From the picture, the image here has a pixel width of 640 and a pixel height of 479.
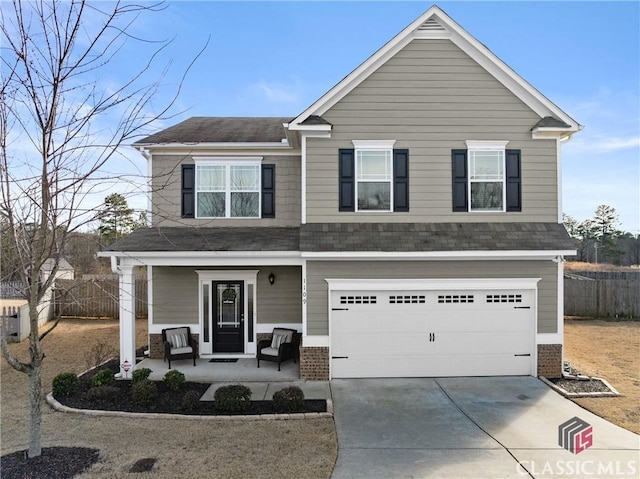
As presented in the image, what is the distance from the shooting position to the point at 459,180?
32.2 feet

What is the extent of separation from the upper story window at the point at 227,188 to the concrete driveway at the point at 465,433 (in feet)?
17.3

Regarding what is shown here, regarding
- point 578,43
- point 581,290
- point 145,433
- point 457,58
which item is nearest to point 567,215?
point 581,290

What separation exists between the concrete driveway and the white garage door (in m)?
0.44

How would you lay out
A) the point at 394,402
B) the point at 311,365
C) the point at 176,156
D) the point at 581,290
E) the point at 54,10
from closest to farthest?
the point at 54,10 → the point at 394,402 → the point at 311,365 → the point at 176,156 → the point at 581,290

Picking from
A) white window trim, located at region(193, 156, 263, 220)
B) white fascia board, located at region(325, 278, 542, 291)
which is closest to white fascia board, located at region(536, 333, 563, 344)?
white fascia board, located at region(325, 278, 542, 291)

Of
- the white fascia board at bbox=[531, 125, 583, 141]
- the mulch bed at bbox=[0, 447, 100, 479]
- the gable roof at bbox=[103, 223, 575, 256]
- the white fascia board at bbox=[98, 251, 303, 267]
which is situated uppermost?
the white fascia board at bbox=[531, 125, 583, 141]

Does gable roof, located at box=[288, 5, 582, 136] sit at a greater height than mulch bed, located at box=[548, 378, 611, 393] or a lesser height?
greater

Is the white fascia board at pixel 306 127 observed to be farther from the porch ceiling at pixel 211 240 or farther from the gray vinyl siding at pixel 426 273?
the gray vinyl siding at pixel 426 273

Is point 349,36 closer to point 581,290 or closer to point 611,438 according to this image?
point 611,438

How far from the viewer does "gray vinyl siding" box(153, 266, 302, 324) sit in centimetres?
1122

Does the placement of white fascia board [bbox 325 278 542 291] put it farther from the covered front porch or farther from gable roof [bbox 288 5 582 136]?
gable roof [bbox 288 5 582 136]

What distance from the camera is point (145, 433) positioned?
6441mm

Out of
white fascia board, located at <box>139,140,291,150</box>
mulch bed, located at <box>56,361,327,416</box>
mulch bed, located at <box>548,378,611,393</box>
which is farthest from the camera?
white fascia board, located at <box>139,140,291,150</box>

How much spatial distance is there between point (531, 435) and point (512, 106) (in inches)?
287
